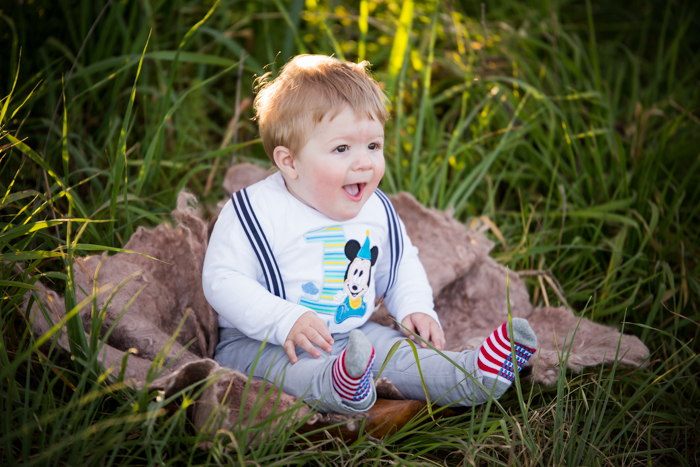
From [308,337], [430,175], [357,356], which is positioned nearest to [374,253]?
[308,337]

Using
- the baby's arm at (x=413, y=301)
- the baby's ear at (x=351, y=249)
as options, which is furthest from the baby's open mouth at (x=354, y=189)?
the baby's arm at (x=413, y=301)

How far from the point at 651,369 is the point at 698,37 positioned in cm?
208

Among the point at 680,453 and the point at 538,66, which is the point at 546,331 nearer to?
the point at 680,453

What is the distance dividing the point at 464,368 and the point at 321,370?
0.36m

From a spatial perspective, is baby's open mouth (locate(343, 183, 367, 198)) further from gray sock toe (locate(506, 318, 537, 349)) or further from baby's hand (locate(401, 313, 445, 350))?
gray sock toe (locate(506, 318, 537, 349))

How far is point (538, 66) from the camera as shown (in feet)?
8.43

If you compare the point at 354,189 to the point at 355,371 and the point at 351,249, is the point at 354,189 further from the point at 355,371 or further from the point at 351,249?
the point at 355,371

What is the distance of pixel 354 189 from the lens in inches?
55.0

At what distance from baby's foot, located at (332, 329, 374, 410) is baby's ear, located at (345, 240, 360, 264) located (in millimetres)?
309

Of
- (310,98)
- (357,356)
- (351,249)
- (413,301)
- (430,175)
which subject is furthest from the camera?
(430,175)

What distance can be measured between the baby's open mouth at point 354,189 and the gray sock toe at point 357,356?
422 millimetres

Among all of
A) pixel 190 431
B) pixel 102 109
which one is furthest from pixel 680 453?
pixel 102 109

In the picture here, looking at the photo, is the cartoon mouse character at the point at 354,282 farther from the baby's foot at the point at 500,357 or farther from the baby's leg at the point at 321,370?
the baby's foot at the point at 500,357

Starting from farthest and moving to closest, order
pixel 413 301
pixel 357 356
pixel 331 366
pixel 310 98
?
1. pixel 413 301
2. pixel 310 98
3. pixel 331 366
4. pixel 357 356
